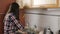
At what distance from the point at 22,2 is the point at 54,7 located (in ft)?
2.64

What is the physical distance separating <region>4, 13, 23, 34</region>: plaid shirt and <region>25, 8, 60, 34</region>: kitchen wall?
33 cm

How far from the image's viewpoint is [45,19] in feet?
8.21

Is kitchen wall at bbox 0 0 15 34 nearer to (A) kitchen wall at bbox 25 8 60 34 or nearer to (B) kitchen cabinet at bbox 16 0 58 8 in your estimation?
(B) kitchen cabinet at bbox 16 0 58 8

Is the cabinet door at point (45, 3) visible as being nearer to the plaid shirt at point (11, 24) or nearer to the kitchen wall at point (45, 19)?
the kitchen wall at point (45, 19)

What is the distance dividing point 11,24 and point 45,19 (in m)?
0.60

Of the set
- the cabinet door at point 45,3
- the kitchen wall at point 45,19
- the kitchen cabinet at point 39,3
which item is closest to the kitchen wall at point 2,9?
the kitchen cabinet at point 39,3

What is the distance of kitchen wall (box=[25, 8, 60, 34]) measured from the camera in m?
2.28

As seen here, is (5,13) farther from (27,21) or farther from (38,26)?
(38,26)

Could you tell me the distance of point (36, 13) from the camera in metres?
2.69

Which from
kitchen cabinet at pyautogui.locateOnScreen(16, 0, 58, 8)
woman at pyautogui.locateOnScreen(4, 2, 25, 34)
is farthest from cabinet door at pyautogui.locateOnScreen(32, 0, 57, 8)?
woman at pyautogui.locateOnScreen(4, 2, 25, 34)

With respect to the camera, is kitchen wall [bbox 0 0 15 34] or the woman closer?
the woman

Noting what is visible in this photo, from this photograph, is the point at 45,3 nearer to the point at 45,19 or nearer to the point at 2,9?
the point at 45,19

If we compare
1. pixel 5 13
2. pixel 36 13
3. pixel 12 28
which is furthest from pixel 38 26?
pixel 5 13

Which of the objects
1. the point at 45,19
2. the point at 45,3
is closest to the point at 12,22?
the point at 45,19
